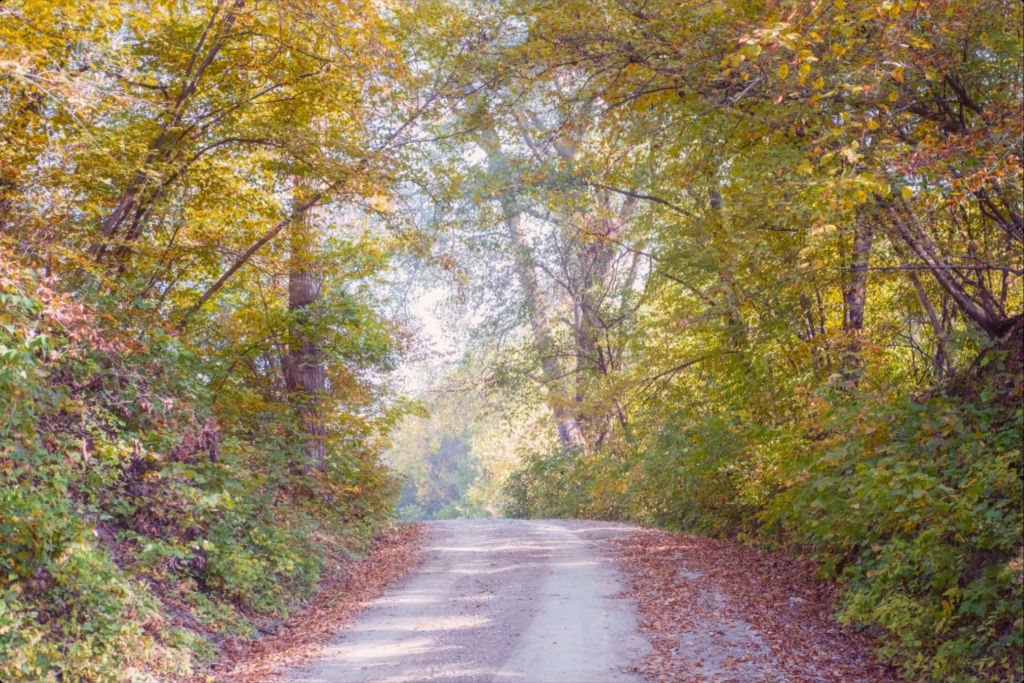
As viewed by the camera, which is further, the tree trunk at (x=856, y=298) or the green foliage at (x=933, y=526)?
the tree trunk at (x=856, y=298)

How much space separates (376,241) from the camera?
14.3 m

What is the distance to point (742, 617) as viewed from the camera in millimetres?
8688

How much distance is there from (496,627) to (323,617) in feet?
7.53

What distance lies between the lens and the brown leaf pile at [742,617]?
22.7 ft

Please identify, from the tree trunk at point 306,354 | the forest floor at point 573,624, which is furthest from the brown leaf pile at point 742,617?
the tree trunk at point 306,354

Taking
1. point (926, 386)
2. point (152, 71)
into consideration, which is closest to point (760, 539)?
point (926, 386)

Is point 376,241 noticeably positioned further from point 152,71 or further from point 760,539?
point 760,539

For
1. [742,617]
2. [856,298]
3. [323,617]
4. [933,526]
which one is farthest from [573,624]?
[856,298]

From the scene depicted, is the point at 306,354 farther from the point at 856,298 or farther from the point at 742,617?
the point at 856,298

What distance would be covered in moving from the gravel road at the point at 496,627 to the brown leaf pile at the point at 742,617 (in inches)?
12.3

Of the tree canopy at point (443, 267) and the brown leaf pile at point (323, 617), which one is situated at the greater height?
the tree canopy at point (443, 267)

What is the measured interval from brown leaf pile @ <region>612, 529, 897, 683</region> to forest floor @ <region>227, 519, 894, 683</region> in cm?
2

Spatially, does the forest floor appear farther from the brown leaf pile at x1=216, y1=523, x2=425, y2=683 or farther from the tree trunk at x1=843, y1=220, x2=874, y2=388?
the tree trunk at x1=843, y1=220, x2=874, y2=388

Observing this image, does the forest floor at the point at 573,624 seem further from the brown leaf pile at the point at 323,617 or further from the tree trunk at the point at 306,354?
the tree trunk at the point at 306,354
